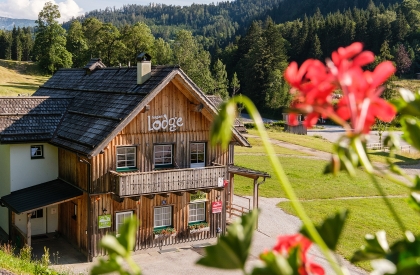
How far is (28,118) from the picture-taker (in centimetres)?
2330

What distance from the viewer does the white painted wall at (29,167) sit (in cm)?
2275

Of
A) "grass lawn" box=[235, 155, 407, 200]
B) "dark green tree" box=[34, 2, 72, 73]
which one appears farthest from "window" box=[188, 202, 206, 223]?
"dark green tree" box=[34, 2, 72, 73]

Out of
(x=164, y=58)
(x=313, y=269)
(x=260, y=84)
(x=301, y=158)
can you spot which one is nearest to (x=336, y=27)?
(x=260, y=84)

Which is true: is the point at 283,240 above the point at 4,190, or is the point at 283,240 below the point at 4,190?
above

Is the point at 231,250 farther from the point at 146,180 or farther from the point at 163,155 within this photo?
the point at 163,155

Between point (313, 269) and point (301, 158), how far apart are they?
45.7 meters

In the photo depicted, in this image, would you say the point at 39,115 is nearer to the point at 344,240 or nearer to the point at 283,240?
the point at 344,240

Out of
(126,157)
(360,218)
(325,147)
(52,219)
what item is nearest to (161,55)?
(325,147)

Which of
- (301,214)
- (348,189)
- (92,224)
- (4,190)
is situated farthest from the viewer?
(348,189)

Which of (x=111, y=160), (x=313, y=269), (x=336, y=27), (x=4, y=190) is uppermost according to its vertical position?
(x=336, y=27)

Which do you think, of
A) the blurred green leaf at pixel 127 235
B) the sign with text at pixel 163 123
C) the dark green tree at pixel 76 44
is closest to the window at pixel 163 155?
the sign with text at pixel 163 123

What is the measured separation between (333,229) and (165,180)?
1970 cm

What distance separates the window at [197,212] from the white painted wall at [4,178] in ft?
26.0

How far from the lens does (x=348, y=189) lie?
35.8m
